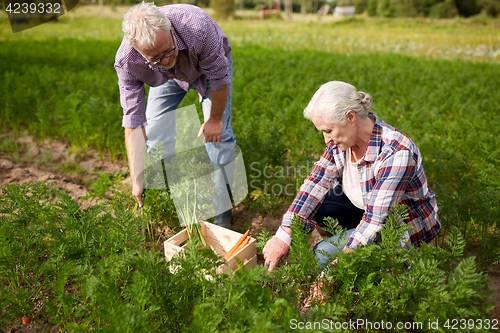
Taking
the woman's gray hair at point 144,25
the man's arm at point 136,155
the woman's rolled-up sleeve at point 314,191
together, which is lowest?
the woman's rolled-up sleeve at point 314,191

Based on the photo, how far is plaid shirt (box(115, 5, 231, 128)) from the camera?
2572mm

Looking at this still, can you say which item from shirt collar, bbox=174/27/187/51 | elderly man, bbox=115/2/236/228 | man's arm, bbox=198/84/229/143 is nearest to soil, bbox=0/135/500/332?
elderly man, bbox=115/2/236/228

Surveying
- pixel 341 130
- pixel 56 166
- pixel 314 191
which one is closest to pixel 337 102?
pixel 341 130

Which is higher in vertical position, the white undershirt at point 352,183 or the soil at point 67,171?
the white undershirt at point 352,183

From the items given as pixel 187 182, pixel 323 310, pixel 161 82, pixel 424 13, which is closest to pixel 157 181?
pixel 187 182

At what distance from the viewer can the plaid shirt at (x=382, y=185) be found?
7.29 feet

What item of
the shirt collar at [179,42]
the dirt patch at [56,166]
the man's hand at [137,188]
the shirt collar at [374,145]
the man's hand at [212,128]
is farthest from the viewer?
the dirt patch at [56,166]

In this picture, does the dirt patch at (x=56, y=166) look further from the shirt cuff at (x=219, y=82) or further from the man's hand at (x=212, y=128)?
the shirt cuff at (x=219, y=82)

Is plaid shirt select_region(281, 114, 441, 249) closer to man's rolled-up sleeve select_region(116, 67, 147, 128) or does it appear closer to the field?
the field

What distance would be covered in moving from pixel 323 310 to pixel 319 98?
1.22 m

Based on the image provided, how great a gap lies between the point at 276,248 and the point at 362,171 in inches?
30.5

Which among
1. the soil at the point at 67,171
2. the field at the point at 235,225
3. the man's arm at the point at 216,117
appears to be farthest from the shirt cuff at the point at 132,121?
the soil at the point at 67,171

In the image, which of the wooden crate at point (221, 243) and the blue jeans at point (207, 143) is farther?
the blue jeans at point (207, 143)

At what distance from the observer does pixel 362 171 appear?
2451 mm
